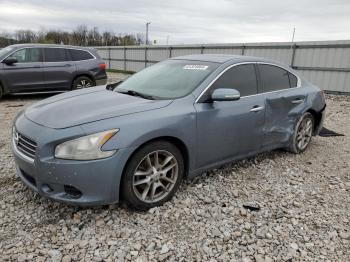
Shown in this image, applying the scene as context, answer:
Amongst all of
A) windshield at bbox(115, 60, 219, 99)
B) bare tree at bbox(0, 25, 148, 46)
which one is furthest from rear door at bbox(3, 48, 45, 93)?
bare tree at bbox(0, 25, 148, 46)

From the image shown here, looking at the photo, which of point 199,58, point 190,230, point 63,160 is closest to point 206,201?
point 190,230

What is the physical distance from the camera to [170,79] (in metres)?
3.97

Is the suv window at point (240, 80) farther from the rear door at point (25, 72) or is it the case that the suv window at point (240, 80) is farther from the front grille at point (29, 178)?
the rear door at point (25, 72)

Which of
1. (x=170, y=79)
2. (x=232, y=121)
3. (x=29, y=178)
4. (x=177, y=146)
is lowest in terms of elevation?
(x=29, y=178)

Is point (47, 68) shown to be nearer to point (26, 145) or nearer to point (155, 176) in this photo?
point (26, 145)

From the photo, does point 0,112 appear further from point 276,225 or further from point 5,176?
point 276,225

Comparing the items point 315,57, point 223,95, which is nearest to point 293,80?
point 223,95

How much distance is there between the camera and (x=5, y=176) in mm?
3984

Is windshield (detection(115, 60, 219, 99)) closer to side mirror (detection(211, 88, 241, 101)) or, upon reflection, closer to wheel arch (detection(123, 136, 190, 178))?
side mirror (detection(211, 88, 241, 101))

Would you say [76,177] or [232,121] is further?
[232,121]

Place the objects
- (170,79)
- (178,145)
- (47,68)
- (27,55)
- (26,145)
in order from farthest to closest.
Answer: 1. (47,68)
2. (27,55)
3. (170,79)
4. (178,145)
5. (26,145)

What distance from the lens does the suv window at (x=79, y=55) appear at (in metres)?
10.2

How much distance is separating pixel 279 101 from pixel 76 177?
3.03 meters

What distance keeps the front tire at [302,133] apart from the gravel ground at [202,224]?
896 mm
